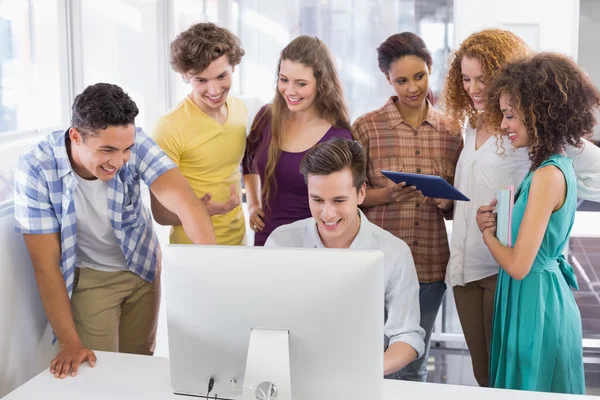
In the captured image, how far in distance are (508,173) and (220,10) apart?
2.50m

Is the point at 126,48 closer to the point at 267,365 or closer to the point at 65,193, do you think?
the point at 65,193

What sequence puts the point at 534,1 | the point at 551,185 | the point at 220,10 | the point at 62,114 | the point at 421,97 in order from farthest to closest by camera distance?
the point at 220,10, the point at 534,1, the point at 62,114, the point at 421,97, the point at 551,185

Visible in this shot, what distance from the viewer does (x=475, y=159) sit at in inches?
96.2

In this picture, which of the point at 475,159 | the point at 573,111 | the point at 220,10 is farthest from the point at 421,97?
the point at 220,10

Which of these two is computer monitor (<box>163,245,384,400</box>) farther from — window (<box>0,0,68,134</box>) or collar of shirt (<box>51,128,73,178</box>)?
window (<box>0,0,68,134</box>)

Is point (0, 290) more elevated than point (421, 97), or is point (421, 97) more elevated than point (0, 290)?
point (421, 97)

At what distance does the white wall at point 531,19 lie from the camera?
146 inches

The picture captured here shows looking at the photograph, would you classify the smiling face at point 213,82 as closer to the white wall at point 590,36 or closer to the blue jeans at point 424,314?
the blue jeans at point 424,314

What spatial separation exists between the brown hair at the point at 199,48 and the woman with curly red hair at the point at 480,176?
86cm

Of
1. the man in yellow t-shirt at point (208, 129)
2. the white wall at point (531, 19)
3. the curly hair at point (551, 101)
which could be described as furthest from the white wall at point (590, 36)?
the man in yellow t-shirt at point (208, 129)

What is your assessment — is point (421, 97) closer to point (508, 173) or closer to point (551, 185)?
point (508, 173)

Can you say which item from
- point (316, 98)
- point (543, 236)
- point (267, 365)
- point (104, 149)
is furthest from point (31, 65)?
point (543, 236)

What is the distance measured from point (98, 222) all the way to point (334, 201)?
0.77 m

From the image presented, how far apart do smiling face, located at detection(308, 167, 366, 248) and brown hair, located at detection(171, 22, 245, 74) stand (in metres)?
0.65
